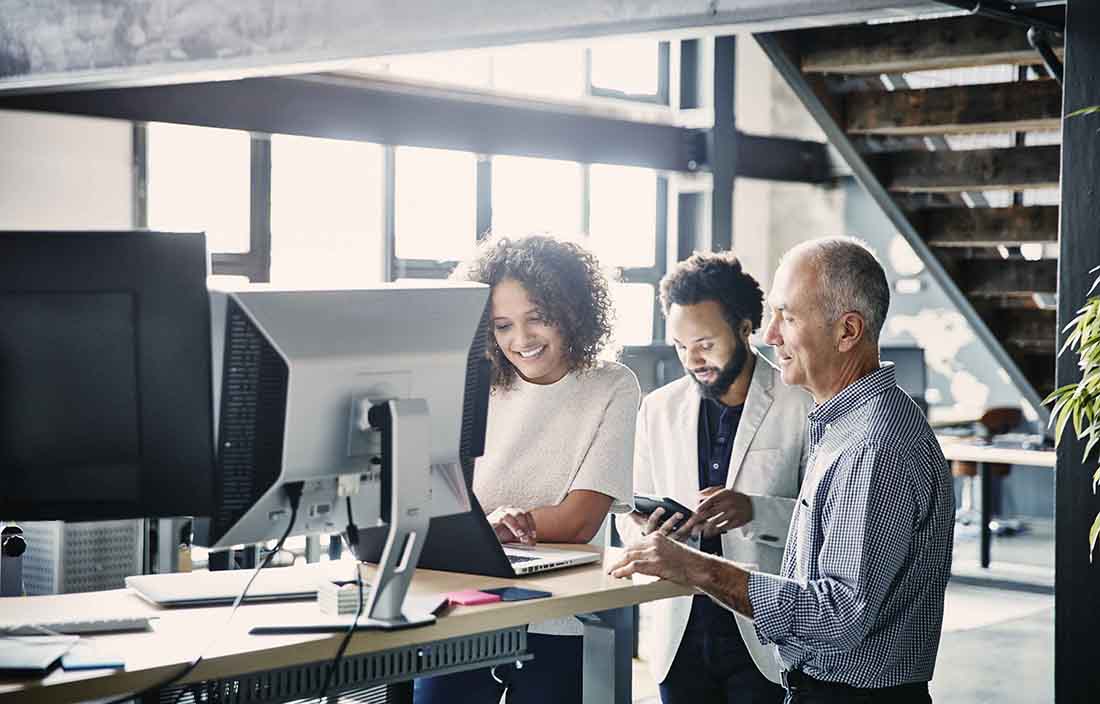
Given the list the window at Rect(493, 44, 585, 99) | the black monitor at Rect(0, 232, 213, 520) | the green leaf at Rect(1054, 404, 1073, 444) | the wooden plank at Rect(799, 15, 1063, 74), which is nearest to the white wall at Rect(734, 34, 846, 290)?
the window at Rect(493, 44, 585, 99)

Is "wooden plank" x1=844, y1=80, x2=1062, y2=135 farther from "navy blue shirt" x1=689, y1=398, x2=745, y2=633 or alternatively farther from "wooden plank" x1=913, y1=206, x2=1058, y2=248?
"navy blue shirt" x1=689, y1=398, x2=745, y2=633

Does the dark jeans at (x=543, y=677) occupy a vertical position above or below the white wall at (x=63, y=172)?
below

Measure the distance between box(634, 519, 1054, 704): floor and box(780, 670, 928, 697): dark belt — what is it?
10.3 feet

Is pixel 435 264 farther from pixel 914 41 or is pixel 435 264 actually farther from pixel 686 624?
pixel 686 624

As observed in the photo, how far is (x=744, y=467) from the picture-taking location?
3102 millimetres

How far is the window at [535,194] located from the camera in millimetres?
9141

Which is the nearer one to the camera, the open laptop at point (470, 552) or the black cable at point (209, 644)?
the black cable at point (209, 644)

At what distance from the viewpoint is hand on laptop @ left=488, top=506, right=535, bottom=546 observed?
113 inches

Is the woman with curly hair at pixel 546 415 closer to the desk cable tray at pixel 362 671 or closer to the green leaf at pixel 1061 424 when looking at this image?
the desk cable tray at pixel 362 671

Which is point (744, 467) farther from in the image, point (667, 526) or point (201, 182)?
point (201, 182)

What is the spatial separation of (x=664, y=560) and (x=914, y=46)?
14.5 feet

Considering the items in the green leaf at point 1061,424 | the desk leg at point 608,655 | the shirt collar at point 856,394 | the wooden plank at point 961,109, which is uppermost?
the wooden plank at point 961,109

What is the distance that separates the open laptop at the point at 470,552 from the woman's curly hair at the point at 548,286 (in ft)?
1.44

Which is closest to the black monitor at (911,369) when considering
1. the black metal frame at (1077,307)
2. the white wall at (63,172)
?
the white wall at (63,172)
